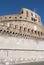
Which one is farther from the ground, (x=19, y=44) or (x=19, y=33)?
(x=19, y=33)

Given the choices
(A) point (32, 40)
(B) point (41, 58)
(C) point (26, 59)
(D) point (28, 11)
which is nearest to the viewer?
(C) point (26, 59)

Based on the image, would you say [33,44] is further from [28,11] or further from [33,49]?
[28,11]

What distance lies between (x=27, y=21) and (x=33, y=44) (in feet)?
29.6

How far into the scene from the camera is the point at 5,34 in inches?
775

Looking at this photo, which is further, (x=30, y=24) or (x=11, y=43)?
(x=30, y=24)

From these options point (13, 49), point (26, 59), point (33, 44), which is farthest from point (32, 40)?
point (13, 49)

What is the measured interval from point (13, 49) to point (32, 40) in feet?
15.9

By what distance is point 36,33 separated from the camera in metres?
26.1

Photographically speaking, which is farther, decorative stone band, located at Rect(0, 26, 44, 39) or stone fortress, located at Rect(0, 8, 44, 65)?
decorative stone band, located at Rect(0, 26, 44, 39)

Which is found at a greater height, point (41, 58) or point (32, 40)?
point (32, 40)

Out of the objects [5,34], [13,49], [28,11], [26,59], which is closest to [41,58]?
[26,59]

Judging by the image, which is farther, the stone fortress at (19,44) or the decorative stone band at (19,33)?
the decorative stone band at (19,33)

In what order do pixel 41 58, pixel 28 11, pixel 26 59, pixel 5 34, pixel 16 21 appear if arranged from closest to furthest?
pixel 5 34, pixel 26 59, pixel 41 58, pixel 16 21, pixel 28 11

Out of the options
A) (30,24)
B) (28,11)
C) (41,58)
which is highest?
(28,11)
